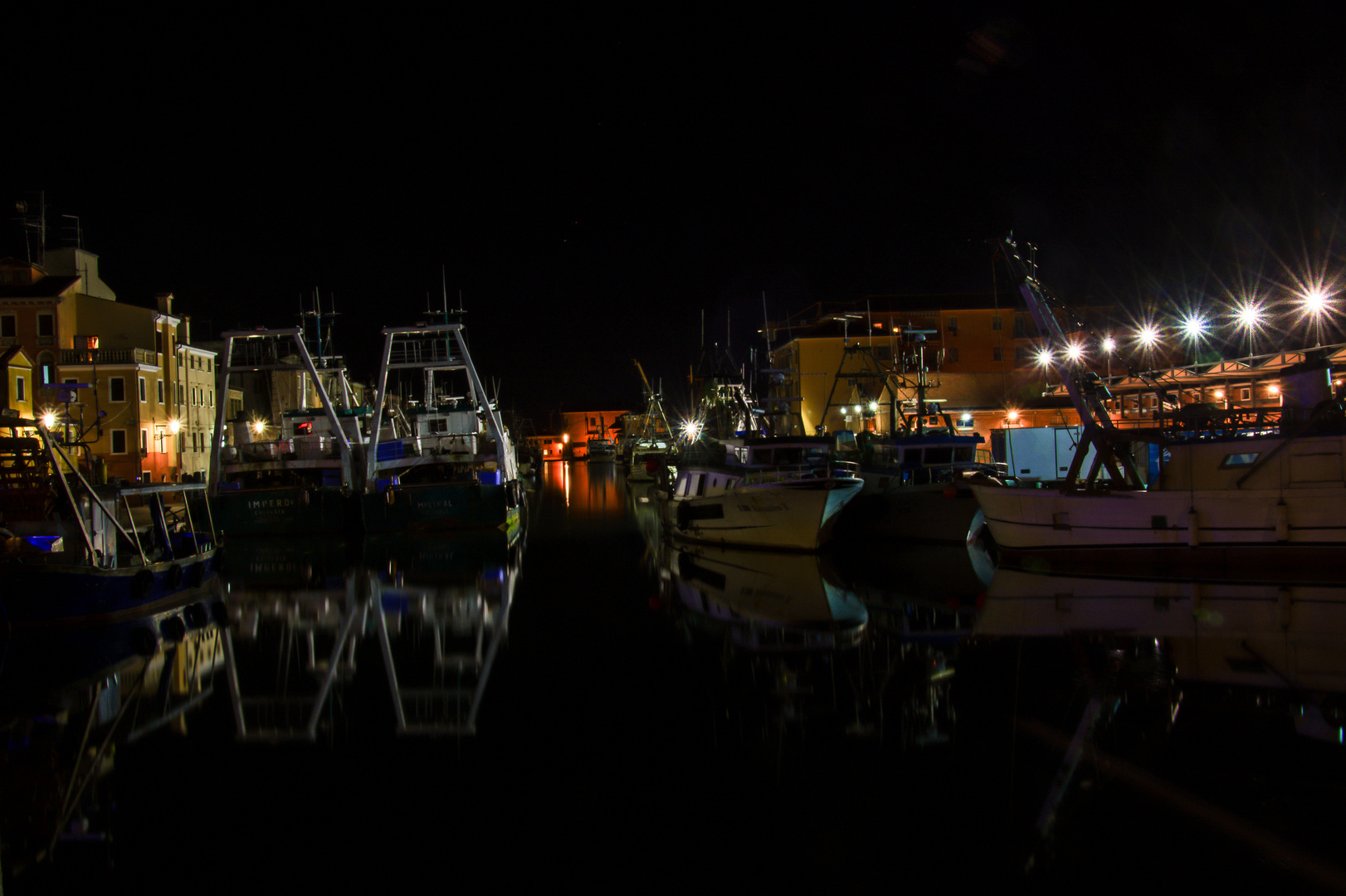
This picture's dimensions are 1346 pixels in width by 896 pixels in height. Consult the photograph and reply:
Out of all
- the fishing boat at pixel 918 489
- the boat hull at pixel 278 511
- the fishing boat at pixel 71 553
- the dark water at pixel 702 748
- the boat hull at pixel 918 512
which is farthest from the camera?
the boat hull at pixel 278 511

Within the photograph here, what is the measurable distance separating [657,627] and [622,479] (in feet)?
197

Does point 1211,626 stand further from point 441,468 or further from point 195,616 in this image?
point 441,468

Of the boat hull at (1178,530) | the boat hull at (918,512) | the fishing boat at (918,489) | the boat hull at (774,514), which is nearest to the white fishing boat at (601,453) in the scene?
the fishing boat at (918,489)

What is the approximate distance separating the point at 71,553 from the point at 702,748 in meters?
12.8

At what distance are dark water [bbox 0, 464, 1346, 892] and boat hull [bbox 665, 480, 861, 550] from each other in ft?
20.2

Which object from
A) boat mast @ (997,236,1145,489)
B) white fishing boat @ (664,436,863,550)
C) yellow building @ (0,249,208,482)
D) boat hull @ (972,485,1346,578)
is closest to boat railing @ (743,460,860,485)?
white fishing boat @ (664,436,863,550)

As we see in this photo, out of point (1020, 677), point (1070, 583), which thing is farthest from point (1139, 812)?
point (1070, 583)

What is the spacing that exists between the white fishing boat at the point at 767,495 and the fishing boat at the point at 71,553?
1285 centimetres

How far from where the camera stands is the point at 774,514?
72.9ft

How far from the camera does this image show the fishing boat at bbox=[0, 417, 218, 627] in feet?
45.1

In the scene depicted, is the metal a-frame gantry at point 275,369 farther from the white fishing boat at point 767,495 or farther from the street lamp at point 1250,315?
the street lamp at point 1250,315

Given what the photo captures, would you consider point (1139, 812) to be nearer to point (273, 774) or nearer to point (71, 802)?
point (273, 774)

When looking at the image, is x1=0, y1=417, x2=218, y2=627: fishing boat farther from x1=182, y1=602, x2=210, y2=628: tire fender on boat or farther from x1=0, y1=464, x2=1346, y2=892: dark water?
x1=0, y1=464, x2=1346, y2=892: dark water

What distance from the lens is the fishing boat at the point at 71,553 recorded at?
45.1 ft
